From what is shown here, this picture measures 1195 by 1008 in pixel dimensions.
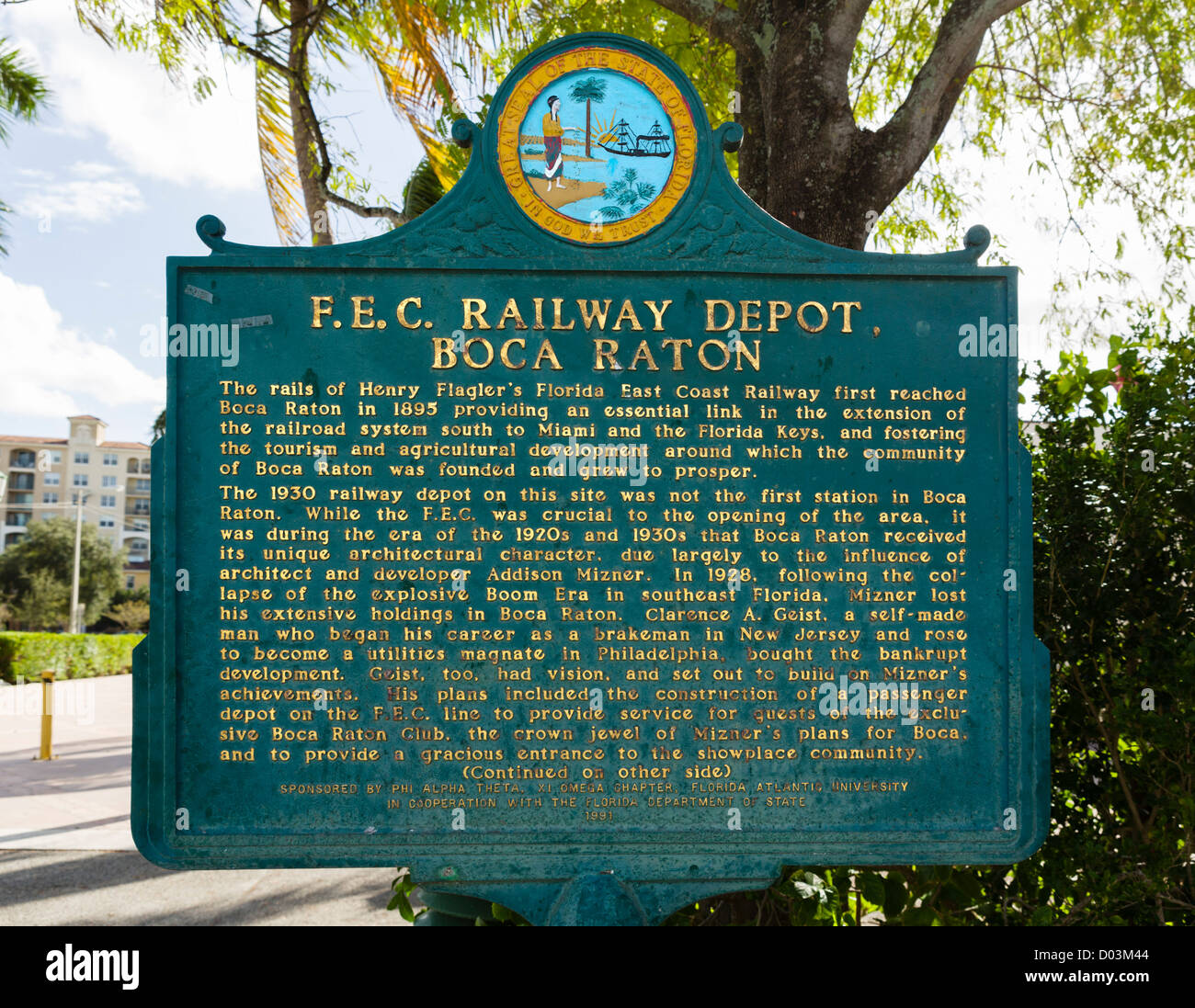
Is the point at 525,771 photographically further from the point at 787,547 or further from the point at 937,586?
the point at 937,586

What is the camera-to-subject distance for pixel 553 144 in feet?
11.4

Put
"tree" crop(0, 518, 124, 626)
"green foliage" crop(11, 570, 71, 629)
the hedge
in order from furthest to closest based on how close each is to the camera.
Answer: "tree" crop(0, 518, 124, 626) → "green foliage" crop(11, 570, 71, 629) → the hedge

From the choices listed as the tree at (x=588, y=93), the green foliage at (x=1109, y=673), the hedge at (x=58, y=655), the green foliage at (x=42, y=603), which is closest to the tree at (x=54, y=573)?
the green foliage at (x=42, y=603)

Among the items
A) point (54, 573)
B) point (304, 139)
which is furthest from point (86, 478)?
point (304, 139)

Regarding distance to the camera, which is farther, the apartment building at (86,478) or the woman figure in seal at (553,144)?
the apartment building at (86,478)

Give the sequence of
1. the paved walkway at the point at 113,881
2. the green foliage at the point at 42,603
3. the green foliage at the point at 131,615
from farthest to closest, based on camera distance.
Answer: the green foliage at the point at 42,603, the green foliage at the point at 131,615, the paved walkway at the point at 113,881

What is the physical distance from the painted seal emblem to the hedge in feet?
63.5

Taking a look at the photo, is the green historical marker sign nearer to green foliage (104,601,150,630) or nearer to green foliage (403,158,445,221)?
green foliage (403,158,445,221)

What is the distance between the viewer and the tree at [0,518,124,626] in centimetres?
4212

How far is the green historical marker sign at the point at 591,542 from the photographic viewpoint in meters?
3.27

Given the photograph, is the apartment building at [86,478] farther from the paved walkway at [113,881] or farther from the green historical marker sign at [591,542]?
the green historical marker sign at [591,542]

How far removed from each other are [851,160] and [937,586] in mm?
2585

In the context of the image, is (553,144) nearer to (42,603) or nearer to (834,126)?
(834,126)

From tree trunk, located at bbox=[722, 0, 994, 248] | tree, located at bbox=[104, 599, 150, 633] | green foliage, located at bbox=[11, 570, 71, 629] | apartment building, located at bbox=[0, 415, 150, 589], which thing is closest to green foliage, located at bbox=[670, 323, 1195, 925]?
tree trunk, located at bbox=[722, 0, 994, 248]
